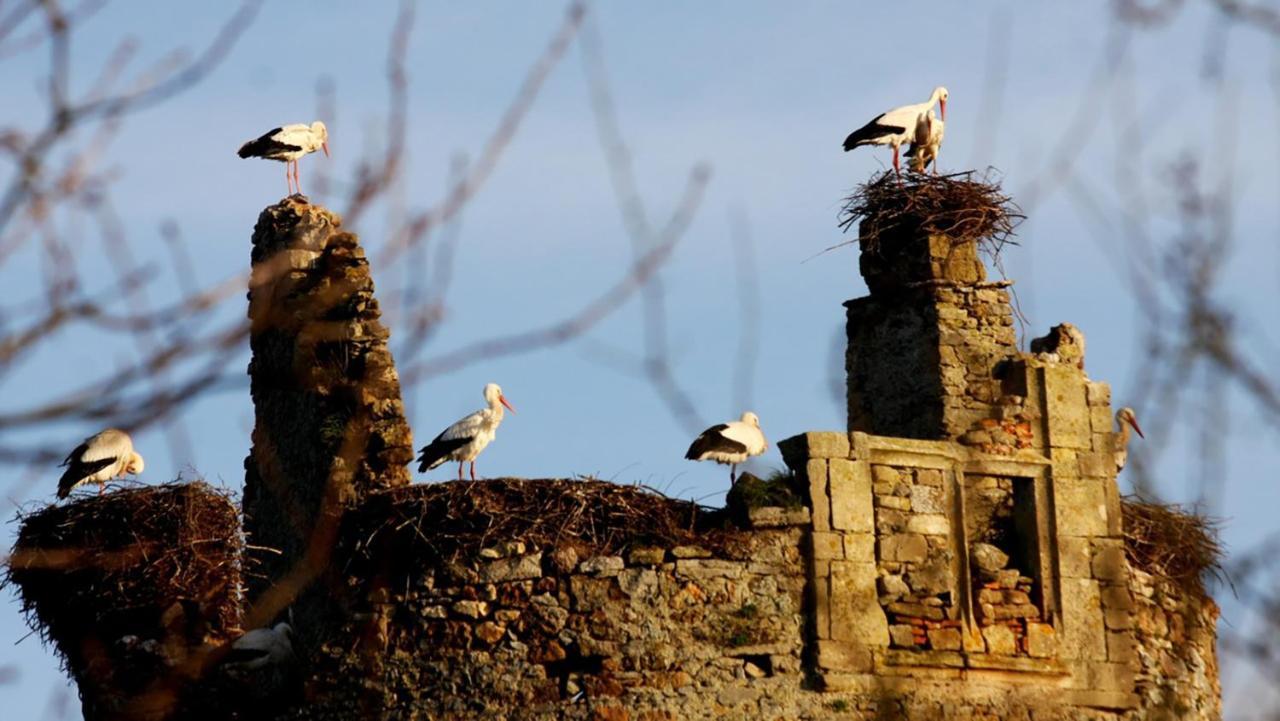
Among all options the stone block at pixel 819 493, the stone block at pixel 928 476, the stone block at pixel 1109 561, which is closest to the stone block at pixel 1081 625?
the stone block at pixel 1109 561

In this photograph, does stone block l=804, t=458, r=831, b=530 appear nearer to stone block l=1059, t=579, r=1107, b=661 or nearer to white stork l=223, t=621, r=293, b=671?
stone block l=1059, t=579, r=1107, b=661

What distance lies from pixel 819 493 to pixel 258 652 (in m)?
3.24

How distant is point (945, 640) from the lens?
13727 mm

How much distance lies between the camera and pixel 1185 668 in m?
14.7

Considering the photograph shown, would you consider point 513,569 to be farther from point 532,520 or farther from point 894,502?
point 894,502

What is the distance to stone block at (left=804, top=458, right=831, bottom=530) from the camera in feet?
44.3

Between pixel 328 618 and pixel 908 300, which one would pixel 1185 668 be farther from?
pixel 328 618

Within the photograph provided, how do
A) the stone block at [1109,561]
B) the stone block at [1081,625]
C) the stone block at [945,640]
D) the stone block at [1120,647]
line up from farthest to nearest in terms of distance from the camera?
the stone block at [1109,561] < the stone block at [1120,647] < the stone block at [1081,625] < the stone block at [945,640]

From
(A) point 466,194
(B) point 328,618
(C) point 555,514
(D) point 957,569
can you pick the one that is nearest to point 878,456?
(D) point 957,569

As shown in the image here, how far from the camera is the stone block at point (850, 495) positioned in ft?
44.6

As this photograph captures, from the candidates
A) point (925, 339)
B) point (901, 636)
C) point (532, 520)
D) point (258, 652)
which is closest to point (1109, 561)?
point (901, 636)

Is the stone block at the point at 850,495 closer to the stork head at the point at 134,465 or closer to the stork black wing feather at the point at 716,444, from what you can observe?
the stork black wing feather at the point at 716,444

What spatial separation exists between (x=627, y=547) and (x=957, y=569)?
2.03m

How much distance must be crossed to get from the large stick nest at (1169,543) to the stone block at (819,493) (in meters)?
2.27
